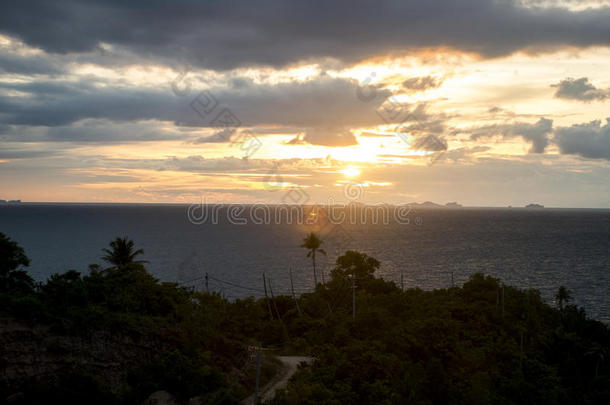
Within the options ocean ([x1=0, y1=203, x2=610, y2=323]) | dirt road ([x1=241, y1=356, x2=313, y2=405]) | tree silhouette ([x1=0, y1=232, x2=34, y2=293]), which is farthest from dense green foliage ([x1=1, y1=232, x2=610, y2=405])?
ocean ([x1=0, y1=203, x2=610, y2=323])

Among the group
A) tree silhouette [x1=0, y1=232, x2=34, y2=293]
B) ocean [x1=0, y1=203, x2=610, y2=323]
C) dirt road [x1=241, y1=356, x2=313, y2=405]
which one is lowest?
ocean [x1=0, y1=203, x2=610, y2=323]

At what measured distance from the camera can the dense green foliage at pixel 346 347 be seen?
86.9 ft

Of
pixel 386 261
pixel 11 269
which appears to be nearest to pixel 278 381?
pixel 11 269

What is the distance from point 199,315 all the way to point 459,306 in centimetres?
2626

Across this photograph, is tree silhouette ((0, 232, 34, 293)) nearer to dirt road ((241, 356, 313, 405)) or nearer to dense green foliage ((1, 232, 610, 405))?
dense green foliage ((1, 232, 610, 405))

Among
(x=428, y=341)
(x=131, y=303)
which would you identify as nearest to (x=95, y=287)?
(x=131, y=303)

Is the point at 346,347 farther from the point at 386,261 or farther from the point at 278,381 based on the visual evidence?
the point at 386,261

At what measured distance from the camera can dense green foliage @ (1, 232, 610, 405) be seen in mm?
26484

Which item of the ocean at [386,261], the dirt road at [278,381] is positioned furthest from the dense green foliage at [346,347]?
the ocean at [386,261]

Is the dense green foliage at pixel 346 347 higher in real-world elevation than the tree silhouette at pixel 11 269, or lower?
lower

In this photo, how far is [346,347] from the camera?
31.8 m

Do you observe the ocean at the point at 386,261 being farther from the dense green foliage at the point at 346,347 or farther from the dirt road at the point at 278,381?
the dirt road at the point at 278,381

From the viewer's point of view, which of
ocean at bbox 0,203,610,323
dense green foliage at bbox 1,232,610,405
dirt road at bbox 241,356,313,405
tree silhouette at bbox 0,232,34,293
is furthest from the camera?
ocean at bbox 0,203,610,323

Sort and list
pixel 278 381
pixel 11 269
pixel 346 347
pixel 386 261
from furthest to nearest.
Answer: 1. pixel 386 261
2. pixel 11 269
3. pixel 346 347
4. pixel 278 381
